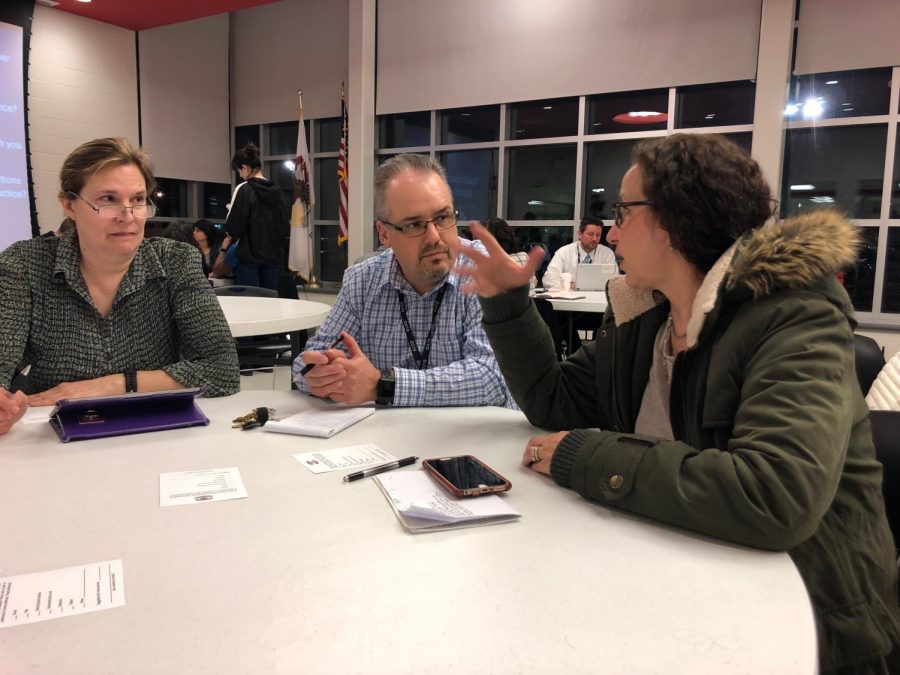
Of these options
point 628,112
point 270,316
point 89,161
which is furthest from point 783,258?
point 628,112

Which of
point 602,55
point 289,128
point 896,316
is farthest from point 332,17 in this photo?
point 896,316

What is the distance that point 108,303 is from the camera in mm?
1783

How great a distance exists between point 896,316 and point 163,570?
21.1 feet

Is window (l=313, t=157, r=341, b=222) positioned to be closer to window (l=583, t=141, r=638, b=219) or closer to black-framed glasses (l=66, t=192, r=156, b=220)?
window (l=583, t=141, r=638, b=219)

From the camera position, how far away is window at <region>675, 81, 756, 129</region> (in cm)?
593

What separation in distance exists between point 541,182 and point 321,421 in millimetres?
6198

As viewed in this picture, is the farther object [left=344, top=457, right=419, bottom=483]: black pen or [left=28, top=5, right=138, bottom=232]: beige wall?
[left=28, top=5, right=138, bottom=232]: beige wall

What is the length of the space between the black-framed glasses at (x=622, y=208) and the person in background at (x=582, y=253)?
4906mm

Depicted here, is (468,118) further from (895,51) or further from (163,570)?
(163,570)

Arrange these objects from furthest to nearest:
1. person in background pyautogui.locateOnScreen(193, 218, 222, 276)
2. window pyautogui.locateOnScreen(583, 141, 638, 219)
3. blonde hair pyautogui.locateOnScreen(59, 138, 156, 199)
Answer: person in background pyautogui.locateOnScreen(193, 218, 222, 276), window pyautogui.locateOnScreen(583, 141, 638, 219), blonde hair pyautogui.locateOnScreen(59, 138, 156, 199)

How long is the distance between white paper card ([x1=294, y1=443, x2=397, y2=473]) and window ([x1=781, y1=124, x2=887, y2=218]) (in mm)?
5407

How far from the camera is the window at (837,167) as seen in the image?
556 cm

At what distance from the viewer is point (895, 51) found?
17.3ft

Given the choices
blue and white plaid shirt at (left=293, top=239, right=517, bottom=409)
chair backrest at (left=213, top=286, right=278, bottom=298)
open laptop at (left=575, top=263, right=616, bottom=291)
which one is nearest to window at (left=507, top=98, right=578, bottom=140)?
open laptop at (left=575, top=263, right=616, bottom=291)
